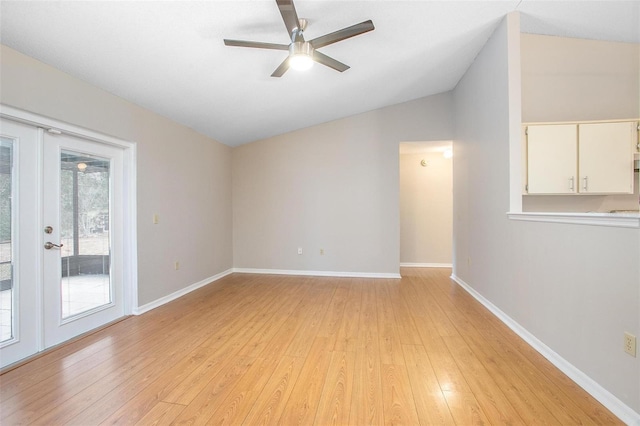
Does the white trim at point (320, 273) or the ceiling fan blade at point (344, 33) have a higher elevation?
the ceiling fan blade at point (344, 33)

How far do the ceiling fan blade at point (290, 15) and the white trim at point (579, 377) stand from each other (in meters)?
3.07

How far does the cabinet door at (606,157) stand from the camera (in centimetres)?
291

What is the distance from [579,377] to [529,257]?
93cm

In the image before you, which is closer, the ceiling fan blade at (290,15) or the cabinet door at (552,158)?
the ceiling fan blade at (290,15)

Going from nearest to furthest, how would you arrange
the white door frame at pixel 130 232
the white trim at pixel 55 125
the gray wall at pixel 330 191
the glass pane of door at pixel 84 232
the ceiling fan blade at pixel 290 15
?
the ceiling fan blade at pixel 290 15
the white trim at pixel 55 125
the glass pane of door at pixel 84 232
the white door frame at pixel 130 232
the gray wall at pixel 330 191

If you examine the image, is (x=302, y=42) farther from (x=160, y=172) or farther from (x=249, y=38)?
(x=160, y=172)

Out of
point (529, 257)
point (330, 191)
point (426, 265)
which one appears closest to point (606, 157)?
point (529, 257)

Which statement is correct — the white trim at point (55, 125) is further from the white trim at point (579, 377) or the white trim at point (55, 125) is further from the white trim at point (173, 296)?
the white trim at point (579, 377)

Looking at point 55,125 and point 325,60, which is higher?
point 325,60

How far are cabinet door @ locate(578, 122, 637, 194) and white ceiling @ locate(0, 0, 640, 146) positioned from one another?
1083 millimetres

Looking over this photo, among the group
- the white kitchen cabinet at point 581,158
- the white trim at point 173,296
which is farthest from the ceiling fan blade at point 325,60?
the white trim at point 173,296

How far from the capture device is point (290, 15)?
1.81 meters

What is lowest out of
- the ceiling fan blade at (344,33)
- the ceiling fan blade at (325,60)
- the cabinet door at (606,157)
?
the cabinet door at (606,157)

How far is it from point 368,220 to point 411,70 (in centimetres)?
245
